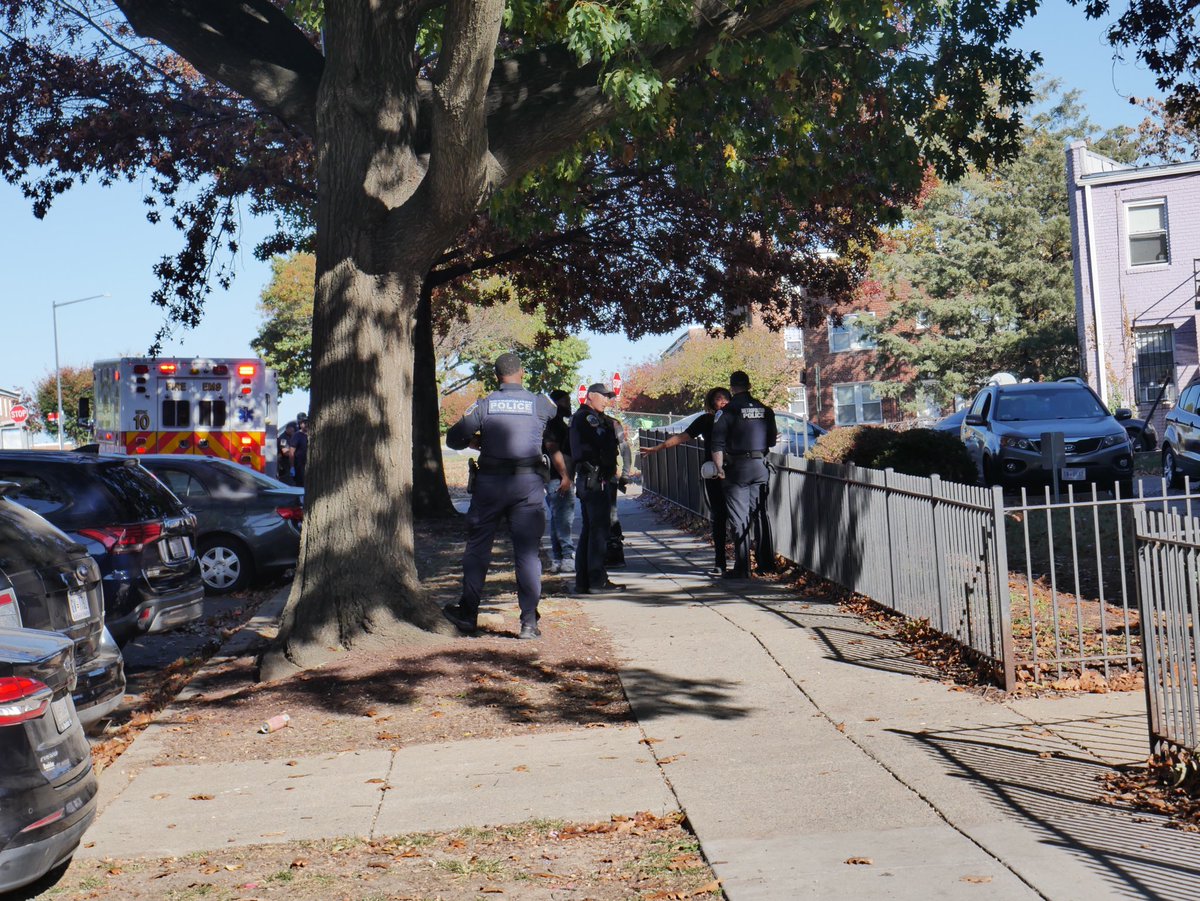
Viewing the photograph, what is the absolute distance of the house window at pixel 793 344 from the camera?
58531mm

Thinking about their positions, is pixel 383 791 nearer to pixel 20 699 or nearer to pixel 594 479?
pixel 20 699

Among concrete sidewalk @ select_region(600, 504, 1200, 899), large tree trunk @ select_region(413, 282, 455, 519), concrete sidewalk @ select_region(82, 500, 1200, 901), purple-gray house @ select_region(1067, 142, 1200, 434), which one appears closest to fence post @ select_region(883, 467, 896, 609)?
concrete sidewalk @ select_region(600, 504, 1200, 899)

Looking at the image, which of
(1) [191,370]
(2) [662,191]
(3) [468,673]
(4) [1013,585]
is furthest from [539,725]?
(1) [191,370]

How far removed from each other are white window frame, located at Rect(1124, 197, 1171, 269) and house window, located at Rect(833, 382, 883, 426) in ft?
51.1

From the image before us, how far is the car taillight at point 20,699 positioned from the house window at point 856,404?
46.5m

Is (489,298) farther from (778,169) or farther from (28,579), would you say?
(28,579)

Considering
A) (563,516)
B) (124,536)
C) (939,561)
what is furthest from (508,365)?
(563,516)

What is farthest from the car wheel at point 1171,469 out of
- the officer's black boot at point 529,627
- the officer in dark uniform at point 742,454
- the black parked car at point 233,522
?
the officer's black boot at point 529,627

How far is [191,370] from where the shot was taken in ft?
77.2

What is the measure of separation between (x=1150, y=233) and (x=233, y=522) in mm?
27716

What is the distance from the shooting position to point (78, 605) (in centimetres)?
727

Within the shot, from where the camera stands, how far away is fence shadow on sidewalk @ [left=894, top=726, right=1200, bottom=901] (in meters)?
4.83

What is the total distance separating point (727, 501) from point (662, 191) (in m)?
8.69

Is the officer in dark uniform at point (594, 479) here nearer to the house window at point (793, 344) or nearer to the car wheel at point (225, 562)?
the car wheel at point (225, 562)
